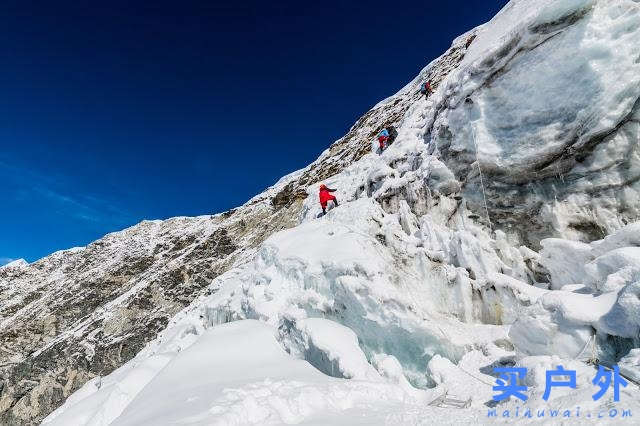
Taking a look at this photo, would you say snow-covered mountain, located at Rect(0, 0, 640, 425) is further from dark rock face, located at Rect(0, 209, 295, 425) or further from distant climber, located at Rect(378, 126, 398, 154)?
dark rock face, located at Rect(0, 209, 295, 425)

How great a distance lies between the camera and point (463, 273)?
1345 cm

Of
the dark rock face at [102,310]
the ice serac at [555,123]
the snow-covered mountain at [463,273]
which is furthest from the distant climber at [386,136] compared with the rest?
the dark rock face at [102,310]

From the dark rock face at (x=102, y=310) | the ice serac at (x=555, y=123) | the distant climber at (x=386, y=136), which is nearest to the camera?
the ice serac at (x=555, y=123)

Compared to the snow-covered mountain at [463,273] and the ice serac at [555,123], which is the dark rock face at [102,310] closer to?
the snow-covered mountain at [463,273]

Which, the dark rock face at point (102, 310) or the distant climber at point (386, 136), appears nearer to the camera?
the distant climber at point (386, 136)

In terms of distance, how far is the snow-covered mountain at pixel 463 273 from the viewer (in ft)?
27.9

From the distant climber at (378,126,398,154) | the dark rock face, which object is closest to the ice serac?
the distant climber at (378,126,398,154)

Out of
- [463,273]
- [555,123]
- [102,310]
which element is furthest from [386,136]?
[102,310]

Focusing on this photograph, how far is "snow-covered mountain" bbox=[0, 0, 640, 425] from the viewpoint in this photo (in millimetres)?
8500

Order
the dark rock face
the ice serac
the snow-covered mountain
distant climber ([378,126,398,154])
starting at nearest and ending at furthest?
the snow-covered mountain, the ice serac, distant climber ([378,126,398,154]), the dark rock face

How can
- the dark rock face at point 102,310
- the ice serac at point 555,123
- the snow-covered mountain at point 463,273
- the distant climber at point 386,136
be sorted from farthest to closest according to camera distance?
the dark rock face at point 102,310
the distant climber at point 386,136
the ice serac at point 555,123
the snow-covered mountain at point 463,273

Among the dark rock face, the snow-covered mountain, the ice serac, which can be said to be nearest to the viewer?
the snow-covered mountain

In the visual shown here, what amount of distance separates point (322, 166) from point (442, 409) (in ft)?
130

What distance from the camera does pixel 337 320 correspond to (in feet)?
Result: 43.2
